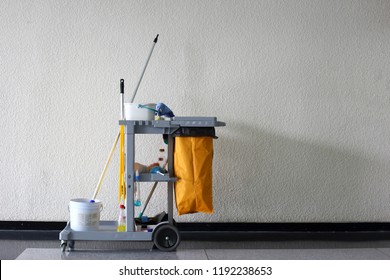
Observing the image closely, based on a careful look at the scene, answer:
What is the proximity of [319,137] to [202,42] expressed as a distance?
3.80ft

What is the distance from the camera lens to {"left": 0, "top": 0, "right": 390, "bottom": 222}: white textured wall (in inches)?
155

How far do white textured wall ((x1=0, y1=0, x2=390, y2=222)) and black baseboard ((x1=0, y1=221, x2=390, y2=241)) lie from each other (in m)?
0.06

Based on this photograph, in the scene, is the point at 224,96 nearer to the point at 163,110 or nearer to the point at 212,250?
the point at 163,110

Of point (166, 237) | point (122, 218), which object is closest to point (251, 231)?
point (166, 237)

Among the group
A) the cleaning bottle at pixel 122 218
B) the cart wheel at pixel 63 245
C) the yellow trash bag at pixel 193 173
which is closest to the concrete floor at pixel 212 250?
the cart wheel at pixel 63 245

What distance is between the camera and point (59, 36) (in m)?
3.94

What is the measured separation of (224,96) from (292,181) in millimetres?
839

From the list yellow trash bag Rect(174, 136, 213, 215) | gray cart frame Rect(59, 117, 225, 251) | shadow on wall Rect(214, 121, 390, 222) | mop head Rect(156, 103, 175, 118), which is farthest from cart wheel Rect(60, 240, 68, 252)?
shadow on wall Rect(214, 121, 390, 222)

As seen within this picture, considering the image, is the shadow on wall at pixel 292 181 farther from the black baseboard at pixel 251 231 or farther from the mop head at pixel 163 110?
the mop head at pixel 163 110

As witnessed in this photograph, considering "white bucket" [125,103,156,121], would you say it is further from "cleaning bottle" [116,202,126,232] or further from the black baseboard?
the black baseboard

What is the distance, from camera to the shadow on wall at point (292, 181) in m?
4.02

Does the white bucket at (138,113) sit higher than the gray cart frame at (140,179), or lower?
higher

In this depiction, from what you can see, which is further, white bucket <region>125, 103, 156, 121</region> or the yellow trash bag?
white bucket <region>125, 103, 156, 121</region>
